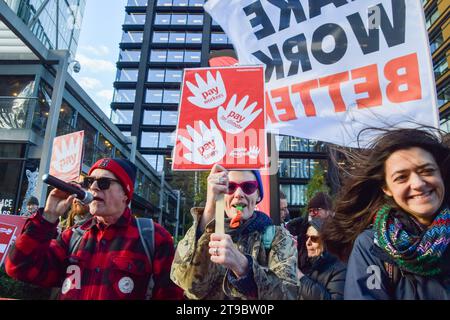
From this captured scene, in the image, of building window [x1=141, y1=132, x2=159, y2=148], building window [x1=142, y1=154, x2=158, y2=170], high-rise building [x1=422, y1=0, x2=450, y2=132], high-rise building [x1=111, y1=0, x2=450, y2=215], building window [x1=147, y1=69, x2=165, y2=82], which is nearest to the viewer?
high-rise building [x1=422, y1=0, x2=450, y2=132]

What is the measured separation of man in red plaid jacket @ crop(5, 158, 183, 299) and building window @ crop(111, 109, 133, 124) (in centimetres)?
4696

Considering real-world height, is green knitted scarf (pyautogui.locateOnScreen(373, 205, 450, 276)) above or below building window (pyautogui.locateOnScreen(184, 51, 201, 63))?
below

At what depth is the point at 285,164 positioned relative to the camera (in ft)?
126

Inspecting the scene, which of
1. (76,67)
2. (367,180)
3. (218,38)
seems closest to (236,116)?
(367,180)

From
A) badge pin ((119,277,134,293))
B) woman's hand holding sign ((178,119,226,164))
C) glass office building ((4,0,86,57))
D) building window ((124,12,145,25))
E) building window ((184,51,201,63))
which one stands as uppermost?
building window ((124,12,145,25))

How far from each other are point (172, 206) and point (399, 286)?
36148 millimetres

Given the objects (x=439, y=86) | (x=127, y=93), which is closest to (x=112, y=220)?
(x=439, y=86)

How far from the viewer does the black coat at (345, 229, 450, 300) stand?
4.87 ft

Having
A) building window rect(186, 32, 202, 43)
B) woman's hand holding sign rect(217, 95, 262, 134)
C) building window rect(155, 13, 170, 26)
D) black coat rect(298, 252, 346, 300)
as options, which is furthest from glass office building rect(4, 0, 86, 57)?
building window rect(155, 13, 170, 26)

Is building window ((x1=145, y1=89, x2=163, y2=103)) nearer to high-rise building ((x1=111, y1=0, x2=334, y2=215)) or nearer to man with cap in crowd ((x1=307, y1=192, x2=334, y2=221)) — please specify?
high-rise building ((x1=111, y1=0, x2=334, y2=215))

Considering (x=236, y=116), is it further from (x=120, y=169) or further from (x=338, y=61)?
(x=338, y=61)

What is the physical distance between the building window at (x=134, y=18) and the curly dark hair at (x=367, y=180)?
5518 cm

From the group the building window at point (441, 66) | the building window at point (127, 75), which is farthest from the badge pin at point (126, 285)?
the building window at point (127, 75)
